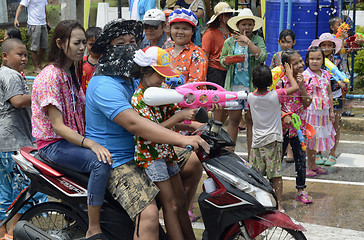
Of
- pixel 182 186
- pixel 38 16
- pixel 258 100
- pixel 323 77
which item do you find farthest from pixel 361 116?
pixel 38 16

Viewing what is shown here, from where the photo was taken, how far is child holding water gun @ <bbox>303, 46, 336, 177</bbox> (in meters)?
6.43

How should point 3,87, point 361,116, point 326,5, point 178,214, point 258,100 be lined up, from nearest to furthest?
point 178,214, point 3,87, point 258,100, point 361,116, point 326,5

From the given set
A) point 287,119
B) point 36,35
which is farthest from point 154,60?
point 36,35

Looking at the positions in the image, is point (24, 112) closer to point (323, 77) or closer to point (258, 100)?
point (258, 100)

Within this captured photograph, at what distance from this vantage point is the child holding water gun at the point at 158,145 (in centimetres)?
357

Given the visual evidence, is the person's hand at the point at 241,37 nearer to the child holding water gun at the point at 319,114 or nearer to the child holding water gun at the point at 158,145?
the child holding water gun at the point at 319,114

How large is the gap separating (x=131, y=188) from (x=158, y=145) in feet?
1.13

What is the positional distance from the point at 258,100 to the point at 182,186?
65.5 inches

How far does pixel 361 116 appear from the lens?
8969mm

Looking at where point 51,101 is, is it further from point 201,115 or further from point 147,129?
point 201,115

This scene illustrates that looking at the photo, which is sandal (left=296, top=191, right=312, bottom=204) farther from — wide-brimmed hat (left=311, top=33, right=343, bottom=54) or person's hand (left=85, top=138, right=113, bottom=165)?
person's hand (left=85, top=138, right=113, bottom=165)

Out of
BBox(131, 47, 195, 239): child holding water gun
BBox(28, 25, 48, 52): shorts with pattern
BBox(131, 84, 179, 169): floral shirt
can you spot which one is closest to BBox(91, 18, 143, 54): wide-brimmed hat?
BBox(131, 47, 195, 239): child holding water gun

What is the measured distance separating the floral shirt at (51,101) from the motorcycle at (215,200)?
0.21 m

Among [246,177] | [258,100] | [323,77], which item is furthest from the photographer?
[323,77]
